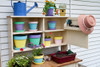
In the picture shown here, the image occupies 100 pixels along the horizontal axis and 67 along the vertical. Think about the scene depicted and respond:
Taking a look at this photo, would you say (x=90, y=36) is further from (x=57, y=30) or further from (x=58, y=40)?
(x=57, y=30)

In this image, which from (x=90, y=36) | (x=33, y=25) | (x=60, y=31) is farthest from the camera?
(x=90, y=36)

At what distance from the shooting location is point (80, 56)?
358 centimetres

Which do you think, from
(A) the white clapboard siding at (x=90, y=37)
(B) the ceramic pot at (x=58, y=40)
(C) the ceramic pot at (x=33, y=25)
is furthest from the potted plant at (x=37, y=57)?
(A) the white clapboard siding at (x=90, y=37)

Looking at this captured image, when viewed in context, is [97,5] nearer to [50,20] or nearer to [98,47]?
[98,47]

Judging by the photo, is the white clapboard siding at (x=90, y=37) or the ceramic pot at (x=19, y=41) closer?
the ceramic pot at (x=19, y=41)

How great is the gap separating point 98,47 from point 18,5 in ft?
9.79

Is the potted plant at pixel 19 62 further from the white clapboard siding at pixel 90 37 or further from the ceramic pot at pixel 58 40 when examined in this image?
the white clapboard siding at pixel 90 37

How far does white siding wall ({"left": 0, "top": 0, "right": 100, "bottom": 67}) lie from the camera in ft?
7.55

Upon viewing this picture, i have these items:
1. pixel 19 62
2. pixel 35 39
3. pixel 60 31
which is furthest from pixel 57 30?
pixel 19 62

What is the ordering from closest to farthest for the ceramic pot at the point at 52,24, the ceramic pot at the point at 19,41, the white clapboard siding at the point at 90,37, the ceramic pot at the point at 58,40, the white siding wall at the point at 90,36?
the ceramic pot at the point at 19,41 < the white siding wall at the point at 90,36 < the ceramic pot at the point at 52,24 < the ceramic pot at the point at 58,40 < the white clapboard siding at the point at 90,37

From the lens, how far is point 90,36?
3758 millimetres

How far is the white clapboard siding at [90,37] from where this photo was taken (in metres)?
3.35

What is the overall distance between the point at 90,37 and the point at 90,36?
0.10 feet

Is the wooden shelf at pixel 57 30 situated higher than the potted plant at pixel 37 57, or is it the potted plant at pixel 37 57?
the wooden shelf at pixel 57 30
